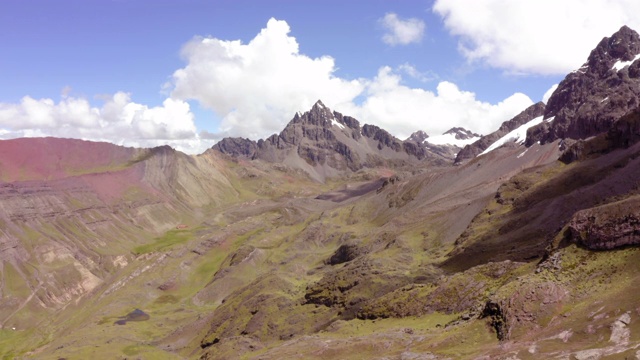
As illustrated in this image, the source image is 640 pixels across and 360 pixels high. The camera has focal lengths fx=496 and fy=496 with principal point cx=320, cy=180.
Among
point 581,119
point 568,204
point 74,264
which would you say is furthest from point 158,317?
point 581,119

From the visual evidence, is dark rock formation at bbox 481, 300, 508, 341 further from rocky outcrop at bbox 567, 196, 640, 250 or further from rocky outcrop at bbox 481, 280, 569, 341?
rocky outcrop at bbox 567, 196, 640, 250

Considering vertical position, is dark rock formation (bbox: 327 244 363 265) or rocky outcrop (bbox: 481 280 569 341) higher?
rocky outcrop (bbox: 481 280 569 341)

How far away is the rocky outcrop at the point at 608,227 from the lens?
49375 mm

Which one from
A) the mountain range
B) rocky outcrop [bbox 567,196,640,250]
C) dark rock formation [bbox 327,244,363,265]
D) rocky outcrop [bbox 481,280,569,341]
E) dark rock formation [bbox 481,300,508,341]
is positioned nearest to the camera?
rocky outcrop [bbox 481,280,569,341]

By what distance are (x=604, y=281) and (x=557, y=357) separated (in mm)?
13989

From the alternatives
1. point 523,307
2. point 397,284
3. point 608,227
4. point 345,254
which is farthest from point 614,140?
point 523,307

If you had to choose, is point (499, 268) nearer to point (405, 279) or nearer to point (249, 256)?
point (405, 279)

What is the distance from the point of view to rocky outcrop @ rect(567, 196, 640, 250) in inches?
1944

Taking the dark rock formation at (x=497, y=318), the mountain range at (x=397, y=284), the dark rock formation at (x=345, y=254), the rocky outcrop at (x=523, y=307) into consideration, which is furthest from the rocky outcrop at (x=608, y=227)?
the dark rock formation at (x=345, y=254)

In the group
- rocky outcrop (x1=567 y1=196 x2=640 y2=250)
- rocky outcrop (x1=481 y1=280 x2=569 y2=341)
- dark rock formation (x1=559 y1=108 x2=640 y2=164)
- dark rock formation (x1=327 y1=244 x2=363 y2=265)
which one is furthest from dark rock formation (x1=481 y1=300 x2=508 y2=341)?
dark rock formation (x1=559 y1=108 x2=640 y2=164)

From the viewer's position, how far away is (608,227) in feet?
169

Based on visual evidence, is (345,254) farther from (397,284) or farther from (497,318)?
(497,318)

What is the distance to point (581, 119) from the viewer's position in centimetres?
19762

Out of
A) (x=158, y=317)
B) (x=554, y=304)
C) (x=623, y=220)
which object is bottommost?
(x=158, y=317)
